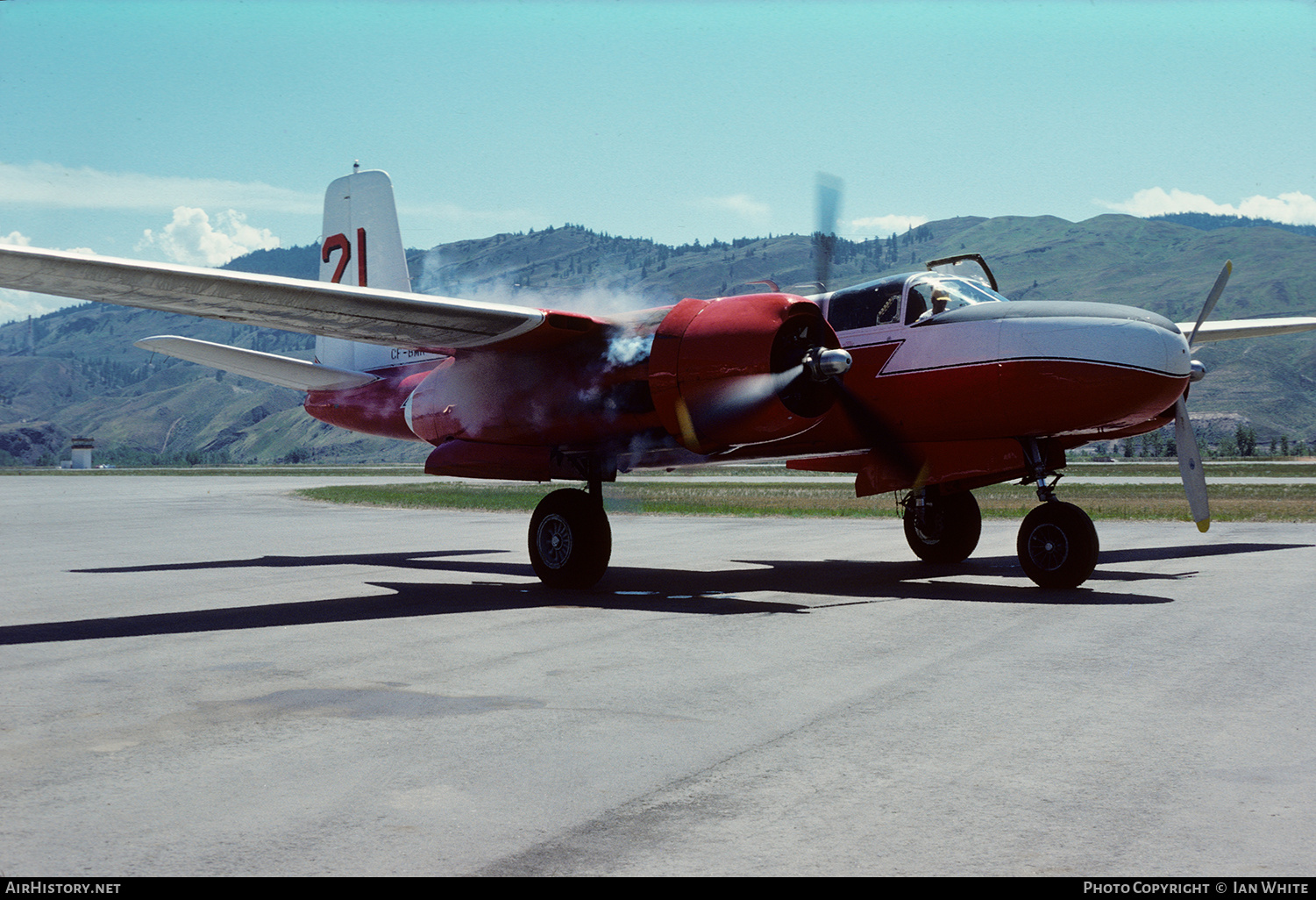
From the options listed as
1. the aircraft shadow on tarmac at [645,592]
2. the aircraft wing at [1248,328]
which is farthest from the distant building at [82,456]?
the aircraft wing at [1248,328]

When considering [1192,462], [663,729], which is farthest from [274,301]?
[1192,462]

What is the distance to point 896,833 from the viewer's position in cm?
444

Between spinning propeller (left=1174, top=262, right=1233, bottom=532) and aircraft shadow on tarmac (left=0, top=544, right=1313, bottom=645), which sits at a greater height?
spinning propeller (left=1174, top=262, right=1233, bottom=532)

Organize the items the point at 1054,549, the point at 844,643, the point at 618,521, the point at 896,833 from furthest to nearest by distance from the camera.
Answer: the point at 618,521 → the point at 1054,549 → the point at 844,643 → the point at 896,833

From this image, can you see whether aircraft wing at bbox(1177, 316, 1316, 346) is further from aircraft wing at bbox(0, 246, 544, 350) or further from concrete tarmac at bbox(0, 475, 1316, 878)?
aircraft wing at bbox(0, 246, 544, 350)

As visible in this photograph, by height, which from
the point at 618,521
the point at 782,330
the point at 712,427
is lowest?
the point at 618,521

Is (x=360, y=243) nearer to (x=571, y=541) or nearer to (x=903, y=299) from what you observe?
(x=571, y=541)

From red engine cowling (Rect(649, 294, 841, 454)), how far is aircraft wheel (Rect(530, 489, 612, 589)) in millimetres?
2148

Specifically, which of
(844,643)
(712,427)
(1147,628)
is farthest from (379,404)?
(1147,628)

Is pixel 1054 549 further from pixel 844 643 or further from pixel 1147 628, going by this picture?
pixel 844 643

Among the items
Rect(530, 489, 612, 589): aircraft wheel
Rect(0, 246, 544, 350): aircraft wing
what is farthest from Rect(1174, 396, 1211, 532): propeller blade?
Rect(0, 246, 544, 350): aircraft wing

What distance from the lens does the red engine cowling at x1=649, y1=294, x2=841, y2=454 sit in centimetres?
1195

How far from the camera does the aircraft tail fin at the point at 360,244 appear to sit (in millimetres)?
19125
